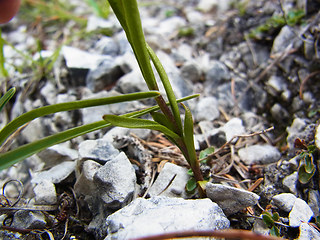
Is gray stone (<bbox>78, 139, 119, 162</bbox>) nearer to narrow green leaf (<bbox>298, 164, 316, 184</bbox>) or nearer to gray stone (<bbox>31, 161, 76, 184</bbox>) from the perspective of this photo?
gray stone (<bbox>31, 161, 76, 184</bbox>)

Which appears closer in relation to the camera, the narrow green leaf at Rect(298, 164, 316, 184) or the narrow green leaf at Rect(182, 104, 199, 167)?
the narrow green leaf at Rect(182, 104, 199, 167)

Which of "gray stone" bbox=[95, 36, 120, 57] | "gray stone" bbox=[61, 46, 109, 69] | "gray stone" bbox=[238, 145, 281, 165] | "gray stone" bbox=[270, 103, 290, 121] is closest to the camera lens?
"gray stone" bbox=[238, 145, 281, 165]

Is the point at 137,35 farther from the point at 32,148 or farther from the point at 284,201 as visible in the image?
the point at 284,201

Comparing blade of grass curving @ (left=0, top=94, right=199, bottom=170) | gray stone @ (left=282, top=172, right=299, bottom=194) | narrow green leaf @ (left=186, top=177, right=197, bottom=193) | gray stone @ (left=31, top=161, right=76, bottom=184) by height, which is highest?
blade of grass curving @ (left=0, top=94, right=199, bottom=170)

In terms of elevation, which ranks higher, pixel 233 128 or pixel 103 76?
pixel 103 76

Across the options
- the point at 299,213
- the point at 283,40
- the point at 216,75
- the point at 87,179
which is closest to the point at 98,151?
the point at 87,179

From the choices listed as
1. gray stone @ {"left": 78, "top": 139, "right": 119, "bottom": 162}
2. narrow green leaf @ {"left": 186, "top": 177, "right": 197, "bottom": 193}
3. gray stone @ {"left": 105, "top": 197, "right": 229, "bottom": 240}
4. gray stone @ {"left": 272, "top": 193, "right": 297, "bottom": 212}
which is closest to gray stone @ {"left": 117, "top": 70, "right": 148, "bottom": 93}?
gray stone @ {"left": 78, "top": 139, "right": 119, "bottom": 162}

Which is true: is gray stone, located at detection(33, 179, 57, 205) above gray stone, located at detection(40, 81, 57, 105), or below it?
below
